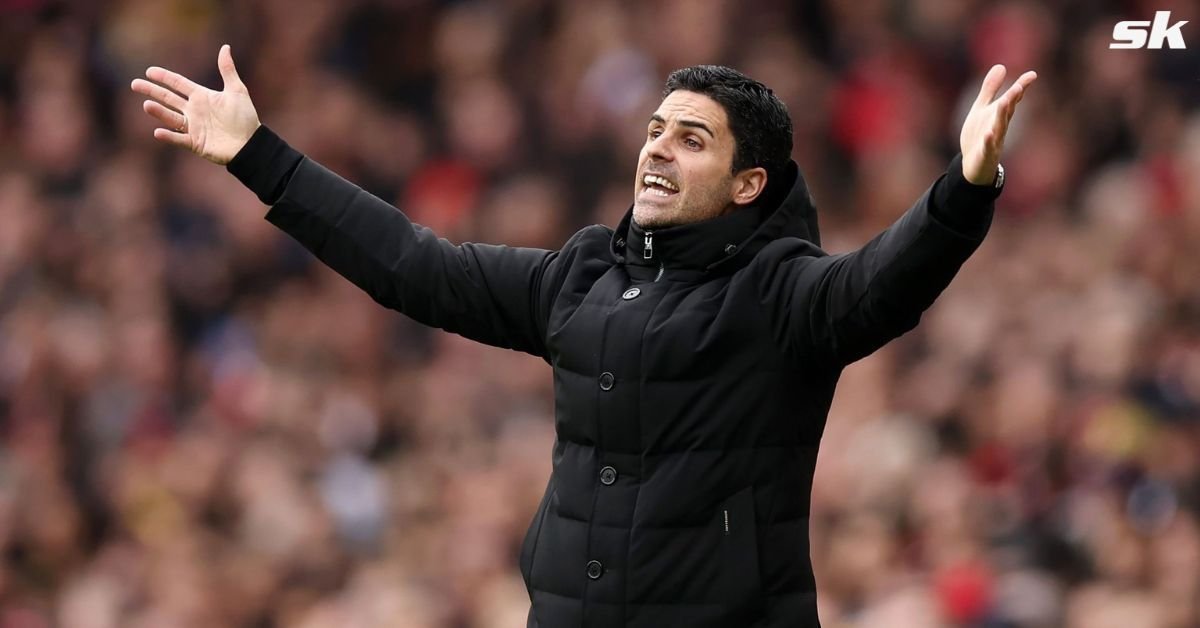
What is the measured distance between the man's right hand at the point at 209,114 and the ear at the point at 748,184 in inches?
39.8

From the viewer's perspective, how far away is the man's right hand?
4285 millimetres

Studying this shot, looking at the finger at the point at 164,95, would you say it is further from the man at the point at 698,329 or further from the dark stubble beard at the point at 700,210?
the dark stubble beard at the point at 700,210

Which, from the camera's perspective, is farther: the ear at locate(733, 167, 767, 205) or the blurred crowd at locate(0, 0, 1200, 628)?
the blurred crowd at locate(0, 0, 1200, 628)

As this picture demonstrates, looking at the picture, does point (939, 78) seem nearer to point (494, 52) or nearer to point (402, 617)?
point (494, 52)

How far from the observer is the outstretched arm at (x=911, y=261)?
3543 millimetres

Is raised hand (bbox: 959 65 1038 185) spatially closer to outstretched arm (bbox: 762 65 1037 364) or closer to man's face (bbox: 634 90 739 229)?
outstretched arm (bbox: 762 65 1037 364)

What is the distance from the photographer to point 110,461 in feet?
29.9

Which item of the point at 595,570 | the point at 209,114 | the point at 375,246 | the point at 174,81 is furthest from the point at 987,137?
the point at 174,81

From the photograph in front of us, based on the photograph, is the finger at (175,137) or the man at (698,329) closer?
the man at (698,329)

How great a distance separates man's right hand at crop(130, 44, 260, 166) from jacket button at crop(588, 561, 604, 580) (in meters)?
1.15

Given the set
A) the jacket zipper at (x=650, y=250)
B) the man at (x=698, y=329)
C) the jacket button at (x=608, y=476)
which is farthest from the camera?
the jacket zipper at (x=650, y=250)

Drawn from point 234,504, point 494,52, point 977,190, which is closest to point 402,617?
point 234,504

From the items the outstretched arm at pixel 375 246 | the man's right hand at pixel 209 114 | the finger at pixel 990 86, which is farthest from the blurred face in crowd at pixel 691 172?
the man's right hand at pixel 209 114

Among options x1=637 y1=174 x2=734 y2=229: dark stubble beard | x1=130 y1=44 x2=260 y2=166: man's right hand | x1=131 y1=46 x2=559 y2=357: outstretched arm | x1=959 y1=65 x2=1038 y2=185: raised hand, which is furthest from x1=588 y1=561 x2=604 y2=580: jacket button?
x1=130 y1=44 x2=260 y2=166: man's right hand
